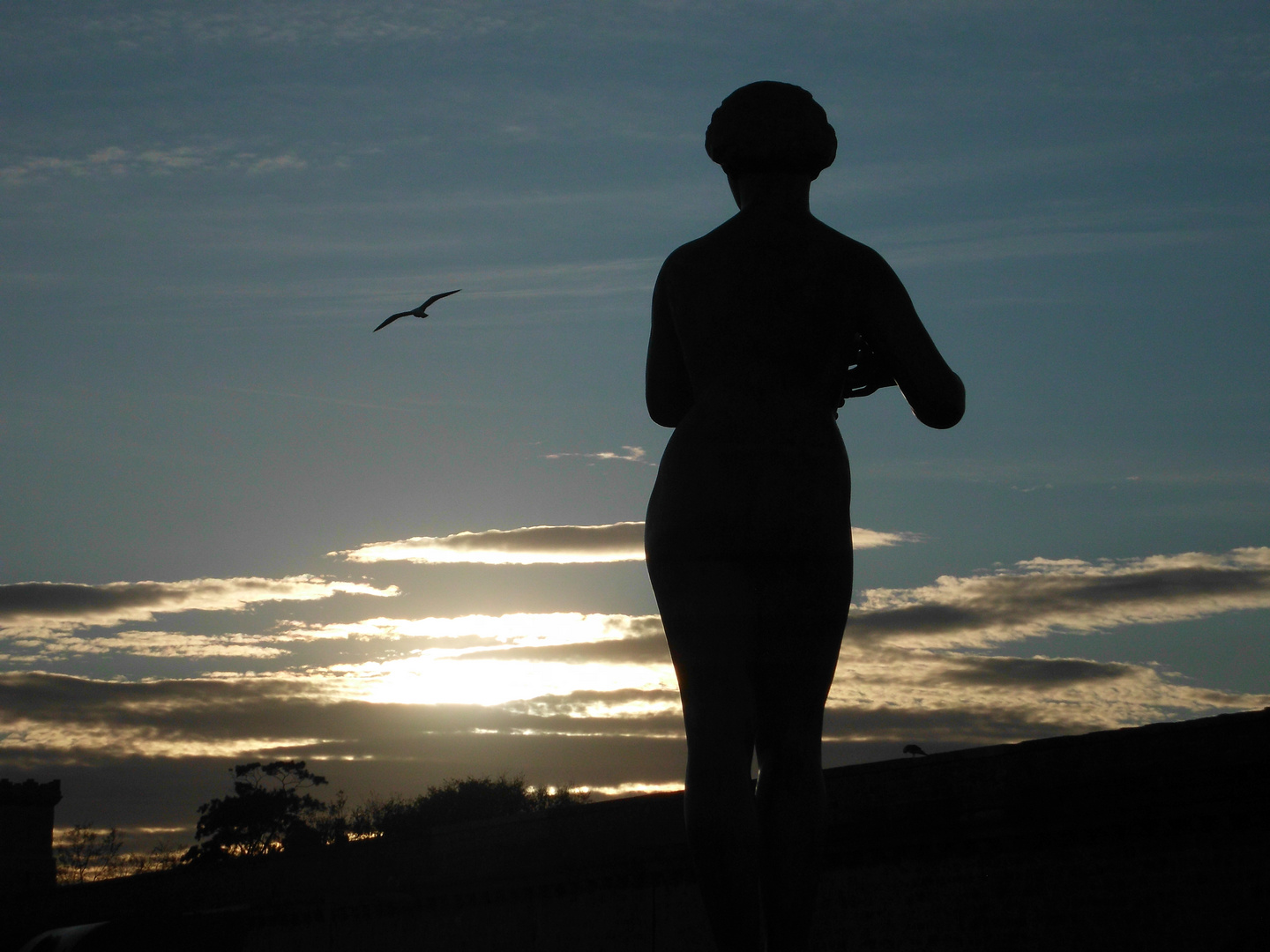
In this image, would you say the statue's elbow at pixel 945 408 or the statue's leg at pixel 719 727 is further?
the statue's elbow at pixel 945 408

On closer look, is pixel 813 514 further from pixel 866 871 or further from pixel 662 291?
pixel 866 871

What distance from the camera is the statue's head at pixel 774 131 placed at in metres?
3.23

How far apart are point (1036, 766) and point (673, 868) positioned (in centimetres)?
635

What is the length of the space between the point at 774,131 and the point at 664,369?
62 cm

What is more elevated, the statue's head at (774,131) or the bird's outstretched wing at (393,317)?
the bird's outstretched wing at (393,317)

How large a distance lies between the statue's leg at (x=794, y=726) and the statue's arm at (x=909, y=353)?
39 centimetres

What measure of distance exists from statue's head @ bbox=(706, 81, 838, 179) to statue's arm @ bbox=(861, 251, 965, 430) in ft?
1.09

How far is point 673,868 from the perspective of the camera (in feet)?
73.8

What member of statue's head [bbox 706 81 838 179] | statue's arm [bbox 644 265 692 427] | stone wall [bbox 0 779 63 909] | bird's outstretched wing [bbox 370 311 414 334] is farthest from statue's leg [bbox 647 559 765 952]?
stone wall [bbox 0 779 63 909]

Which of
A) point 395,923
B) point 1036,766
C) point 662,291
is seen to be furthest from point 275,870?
point 662,291

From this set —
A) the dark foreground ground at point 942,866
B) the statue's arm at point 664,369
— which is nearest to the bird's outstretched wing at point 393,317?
the statue's arm at point 664,369

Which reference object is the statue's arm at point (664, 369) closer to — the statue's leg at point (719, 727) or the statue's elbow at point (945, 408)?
the statue's leg at point (719, 727)

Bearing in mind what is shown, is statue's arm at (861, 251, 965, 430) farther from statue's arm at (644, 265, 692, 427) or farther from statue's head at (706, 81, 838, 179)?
statue's arm at (644, 265, 692, 427)

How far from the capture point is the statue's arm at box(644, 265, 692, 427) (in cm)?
330
